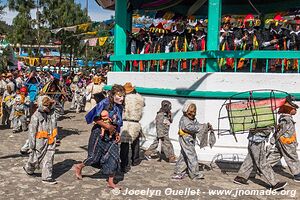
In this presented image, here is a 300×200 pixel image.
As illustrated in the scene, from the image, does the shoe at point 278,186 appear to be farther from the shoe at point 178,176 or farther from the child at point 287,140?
the shoe at point 178,176

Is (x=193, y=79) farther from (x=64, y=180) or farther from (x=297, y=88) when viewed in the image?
(x=64, y=180)

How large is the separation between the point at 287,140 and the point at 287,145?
0.08 meters

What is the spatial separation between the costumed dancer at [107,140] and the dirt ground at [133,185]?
33 cm

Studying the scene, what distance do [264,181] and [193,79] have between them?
247 cm

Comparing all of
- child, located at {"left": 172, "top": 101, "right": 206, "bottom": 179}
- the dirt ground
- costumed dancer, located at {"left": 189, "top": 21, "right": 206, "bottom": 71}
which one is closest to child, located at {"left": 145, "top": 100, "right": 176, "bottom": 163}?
the dirt ground

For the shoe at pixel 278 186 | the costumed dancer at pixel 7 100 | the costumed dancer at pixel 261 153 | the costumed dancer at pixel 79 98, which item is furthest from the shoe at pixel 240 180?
the costumed dancer at pixel 79 98

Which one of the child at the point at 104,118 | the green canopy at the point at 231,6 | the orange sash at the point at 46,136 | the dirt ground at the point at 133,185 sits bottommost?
the dirt ground at the point at 133,185

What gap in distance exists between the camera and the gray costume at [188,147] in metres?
6.45

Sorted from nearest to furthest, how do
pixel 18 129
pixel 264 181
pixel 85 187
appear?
1. pixel 85 187
2. pixel 264 181
3. pixel 18 129

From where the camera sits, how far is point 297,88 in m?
7.49

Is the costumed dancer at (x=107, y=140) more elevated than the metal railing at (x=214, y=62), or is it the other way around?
the metal railing at (x=214, y=62)

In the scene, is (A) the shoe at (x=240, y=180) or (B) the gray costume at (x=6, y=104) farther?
(B) the gray costume at (x=6, y=104)

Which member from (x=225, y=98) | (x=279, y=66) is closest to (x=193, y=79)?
(x=225, y=98)

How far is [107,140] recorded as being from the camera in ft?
19.9
